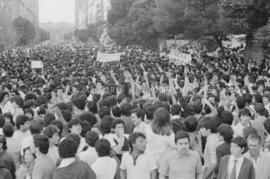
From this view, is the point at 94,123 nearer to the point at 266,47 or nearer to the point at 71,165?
the point at 71,165

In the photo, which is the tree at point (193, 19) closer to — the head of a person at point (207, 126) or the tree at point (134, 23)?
the tree at point (134, 23)

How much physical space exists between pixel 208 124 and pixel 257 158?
115cm

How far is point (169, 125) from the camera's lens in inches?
267

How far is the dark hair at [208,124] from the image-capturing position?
7051 millimetres

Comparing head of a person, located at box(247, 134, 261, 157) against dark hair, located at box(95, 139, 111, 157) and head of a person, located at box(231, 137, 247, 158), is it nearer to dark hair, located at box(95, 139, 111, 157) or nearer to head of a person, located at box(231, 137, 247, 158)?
head of a person, located at box(231, 137, 247, 158)

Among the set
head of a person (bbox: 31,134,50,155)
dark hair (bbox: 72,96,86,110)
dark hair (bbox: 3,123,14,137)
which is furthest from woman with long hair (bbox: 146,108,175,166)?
dark hair (bbox: 72,96,86,110)

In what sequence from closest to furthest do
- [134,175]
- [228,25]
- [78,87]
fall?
[134,175]
[78,87]
[228,25]

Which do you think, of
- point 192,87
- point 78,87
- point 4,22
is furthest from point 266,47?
point 4,22

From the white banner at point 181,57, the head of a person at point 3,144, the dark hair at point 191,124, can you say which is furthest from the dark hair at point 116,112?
the white banner at point 181,57

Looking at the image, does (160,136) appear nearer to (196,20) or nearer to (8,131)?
(8,131)

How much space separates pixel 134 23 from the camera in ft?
173

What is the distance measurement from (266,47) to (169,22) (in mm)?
13887

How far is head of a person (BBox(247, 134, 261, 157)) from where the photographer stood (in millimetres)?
5964

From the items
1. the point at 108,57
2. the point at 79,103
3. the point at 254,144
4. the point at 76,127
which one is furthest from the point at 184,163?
the point at 108,57
